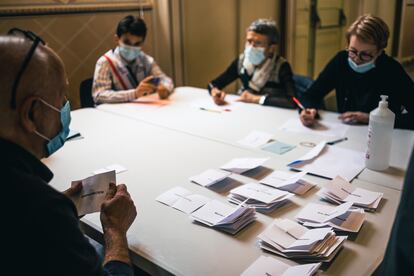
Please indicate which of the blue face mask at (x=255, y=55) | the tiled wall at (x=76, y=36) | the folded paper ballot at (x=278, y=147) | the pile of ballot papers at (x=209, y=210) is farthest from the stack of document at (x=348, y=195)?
the tiled wall at (x=76, y=36)

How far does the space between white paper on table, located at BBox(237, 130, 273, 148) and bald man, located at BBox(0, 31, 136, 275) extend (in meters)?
0.91

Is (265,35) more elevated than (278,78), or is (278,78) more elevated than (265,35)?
(265,35)

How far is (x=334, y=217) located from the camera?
109 centimetres

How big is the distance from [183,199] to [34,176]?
56cm

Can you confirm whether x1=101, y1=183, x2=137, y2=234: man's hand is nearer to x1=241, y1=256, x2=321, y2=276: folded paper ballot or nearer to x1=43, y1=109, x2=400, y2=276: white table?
x1=43, y1=109, x2=400, y2=276: white table

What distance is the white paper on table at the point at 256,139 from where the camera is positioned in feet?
5.68

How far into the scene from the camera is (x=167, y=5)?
3.25 metres

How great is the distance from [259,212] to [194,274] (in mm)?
340

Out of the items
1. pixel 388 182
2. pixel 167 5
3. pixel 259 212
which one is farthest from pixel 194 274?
pixel 167 5

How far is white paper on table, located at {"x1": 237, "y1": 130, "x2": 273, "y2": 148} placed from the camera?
1.73 meters

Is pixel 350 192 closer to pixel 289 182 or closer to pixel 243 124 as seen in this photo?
pixel 289 182

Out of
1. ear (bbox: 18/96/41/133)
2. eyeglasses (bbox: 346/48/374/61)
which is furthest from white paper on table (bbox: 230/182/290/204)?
eyeglasses (bbox: 346/48/374/61)

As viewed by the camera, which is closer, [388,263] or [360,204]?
[388,263]

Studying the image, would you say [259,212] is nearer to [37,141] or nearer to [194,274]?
[194,274]
